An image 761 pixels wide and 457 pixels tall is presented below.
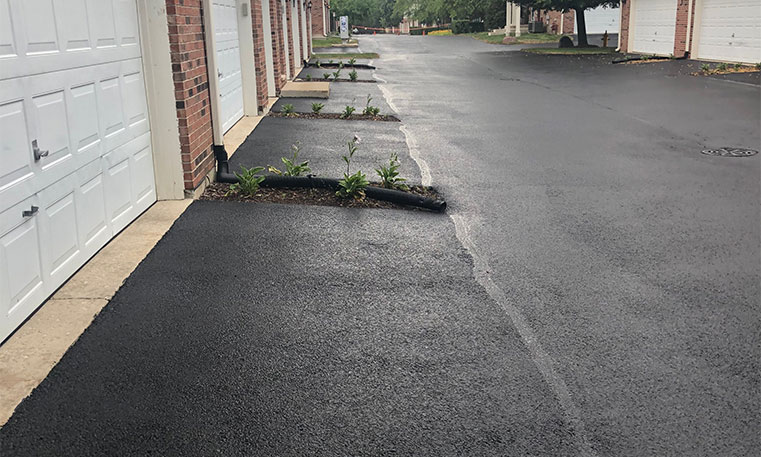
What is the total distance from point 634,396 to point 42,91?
394 centimetres

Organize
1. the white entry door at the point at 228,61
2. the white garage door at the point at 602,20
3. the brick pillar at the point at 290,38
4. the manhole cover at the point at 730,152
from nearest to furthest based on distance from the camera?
1. the manhole cover at the point at 730,152
2. the white entry door at the point at 228,61
3. the brick pillar at the point at 290,38
4. the white garage door at the point at 602,20

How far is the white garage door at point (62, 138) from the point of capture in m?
4.21

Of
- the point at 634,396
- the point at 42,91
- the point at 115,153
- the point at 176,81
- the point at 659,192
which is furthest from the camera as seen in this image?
the point at 659,192

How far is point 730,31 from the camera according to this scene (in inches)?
1011

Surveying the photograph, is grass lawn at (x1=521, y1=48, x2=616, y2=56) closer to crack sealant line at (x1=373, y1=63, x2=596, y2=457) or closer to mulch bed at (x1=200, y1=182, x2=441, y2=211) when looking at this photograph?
mulch bed at (x1=200, y1=182, x2=441, y2=211)

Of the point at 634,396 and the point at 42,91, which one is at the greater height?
the point at 42,91

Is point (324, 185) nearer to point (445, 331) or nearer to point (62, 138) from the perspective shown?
point (62, 138)

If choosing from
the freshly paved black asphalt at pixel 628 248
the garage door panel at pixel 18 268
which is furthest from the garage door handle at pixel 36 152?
the freshly paved black asphalt at pixel 628 248

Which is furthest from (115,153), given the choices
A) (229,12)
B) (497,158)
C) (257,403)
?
(229,12)

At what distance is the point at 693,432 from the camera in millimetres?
3422

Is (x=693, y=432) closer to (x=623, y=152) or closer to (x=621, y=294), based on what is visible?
(x=621, y=294)

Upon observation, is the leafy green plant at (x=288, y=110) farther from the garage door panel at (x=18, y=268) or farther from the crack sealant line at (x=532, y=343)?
the garage door panel at (x=18, y=268)

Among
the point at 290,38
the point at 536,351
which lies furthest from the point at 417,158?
the point at 290,38

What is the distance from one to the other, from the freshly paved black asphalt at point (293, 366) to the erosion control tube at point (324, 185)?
4.53 ft
